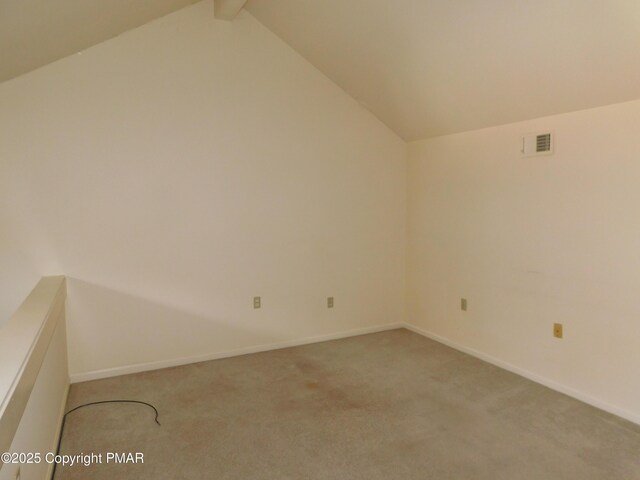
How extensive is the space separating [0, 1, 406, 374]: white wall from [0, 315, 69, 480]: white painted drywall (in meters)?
0.51

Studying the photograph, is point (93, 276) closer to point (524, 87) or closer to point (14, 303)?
point (14, 303)

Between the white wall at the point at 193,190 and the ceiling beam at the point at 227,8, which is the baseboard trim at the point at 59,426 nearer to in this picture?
the white wall at the point at 193,190

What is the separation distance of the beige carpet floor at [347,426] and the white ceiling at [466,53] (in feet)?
6.25

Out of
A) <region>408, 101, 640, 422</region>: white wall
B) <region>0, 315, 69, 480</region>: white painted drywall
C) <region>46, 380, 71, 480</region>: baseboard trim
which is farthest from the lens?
<region>408, 101, 640, 422</region>: white wall

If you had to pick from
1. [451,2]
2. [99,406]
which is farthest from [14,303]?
[451,2]

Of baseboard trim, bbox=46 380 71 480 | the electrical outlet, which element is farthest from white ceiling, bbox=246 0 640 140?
baseboard trim, bbox=46 380 71 480

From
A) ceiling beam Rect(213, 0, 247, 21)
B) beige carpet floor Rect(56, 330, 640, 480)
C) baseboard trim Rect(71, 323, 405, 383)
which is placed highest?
ceiling beam Rect(213, 0, 247, 21)

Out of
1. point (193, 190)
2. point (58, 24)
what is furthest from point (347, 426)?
point (58, 24)

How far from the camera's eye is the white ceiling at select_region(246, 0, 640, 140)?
83.9 inches

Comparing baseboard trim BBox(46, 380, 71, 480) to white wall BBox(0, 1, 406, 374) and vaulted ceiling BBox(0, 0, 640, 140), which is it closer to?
white wall BBox(0, 1, 406, 374)

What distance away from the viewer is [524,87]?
2670mm

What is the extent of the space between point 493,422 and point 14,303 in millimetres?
3144

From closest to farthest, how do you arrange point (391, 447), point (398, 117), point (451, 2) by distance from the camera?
point (391, 447) → point (451, 2) → point (398, 117)

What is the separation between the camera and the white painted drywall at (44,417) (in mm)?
1377
